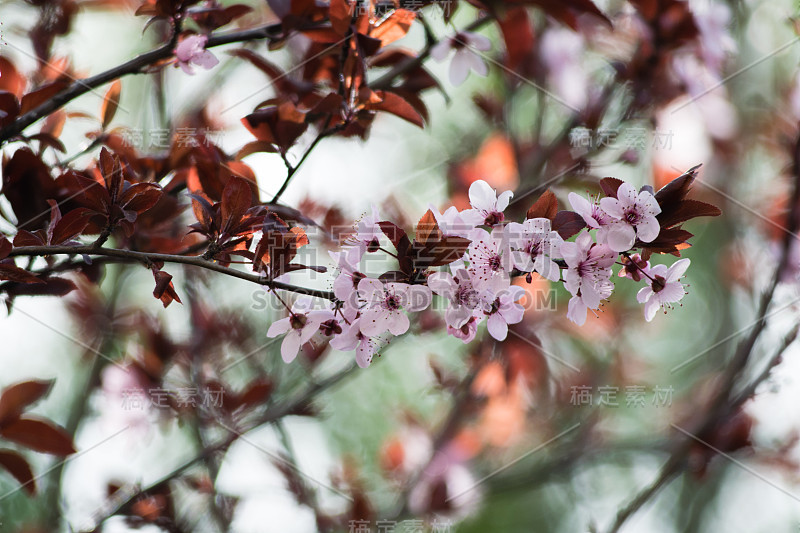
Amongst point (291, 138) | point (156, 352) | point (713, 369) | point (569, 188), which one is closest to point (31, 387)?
point (291, 138)

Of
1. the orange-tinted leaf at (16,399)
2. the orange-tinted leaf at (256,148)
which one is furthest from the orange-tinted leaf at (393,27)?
the orange-tinted leaf at (16,399)

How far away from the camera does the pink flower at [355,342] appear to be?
73 cm

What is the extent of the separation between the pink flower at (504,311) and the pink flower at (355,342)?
148 mm

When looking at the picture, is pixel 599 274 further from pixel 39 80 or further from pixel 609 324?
pixel 609 324

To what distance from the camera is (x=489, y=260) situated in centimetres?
67

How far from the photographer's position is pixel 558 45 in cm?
192

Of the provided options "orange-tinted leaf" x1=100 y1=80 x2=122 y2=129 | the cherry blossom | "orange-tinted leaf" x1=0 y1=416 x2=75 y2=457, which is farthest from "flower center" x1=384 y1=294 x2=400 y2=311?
"orange-tinted leaf" x1=100 y1=80 x2=122 y2=129

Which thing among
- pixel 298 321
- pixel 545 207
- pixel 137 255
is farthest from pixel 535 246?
pixel 137 255

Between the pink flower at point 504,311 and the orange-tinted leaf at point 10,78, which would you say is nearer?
the pink flower at point 504,311

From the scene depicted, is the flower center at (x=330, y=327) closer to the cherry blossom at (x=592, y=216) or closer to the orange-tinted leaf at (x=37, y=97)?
the cherry blossom at (x=592, y=216)

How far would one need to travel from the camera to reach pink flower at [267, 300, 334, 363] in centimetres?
73

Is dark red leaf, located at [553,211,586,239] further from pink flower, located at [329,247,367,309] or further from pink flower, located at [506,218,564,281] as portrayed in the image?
pink flower, located at [329,247,367,309]

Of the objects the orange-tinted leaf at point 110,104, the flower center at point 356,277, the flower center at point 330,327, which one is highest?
the orange-tinted leaf at point 110,104

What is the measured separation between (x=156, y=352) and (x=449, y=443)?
85 centimetres
